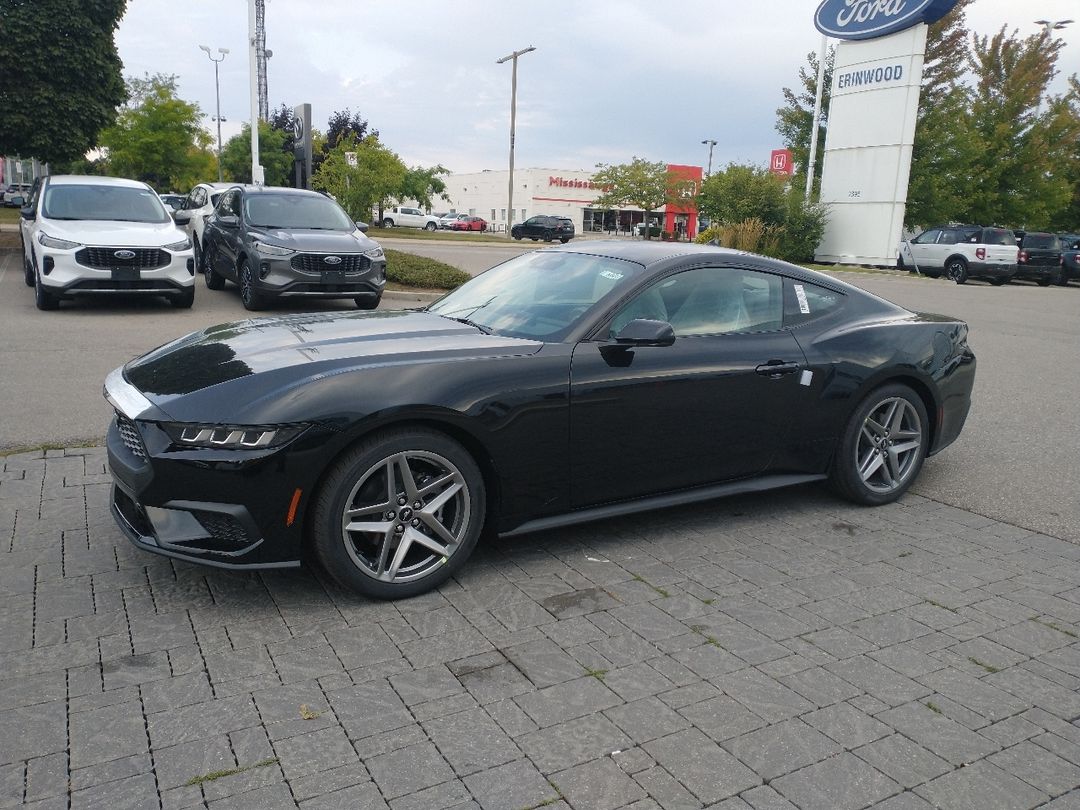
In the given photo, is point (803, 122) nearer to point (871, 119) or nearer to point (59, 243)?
point (871, 119)

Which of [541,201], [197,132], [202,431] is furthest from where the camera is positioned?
[541,201]

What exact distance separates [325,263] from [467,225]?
194ft

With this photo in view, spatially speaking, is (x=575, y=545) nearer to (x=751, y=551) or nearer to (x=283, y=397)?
(x=751, y=551)

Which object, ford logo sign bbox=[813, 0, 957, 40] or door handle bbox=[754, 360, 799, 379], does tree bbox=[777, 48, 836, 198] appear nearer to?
ford logo sign bbox=[813, 0, 957, 40]

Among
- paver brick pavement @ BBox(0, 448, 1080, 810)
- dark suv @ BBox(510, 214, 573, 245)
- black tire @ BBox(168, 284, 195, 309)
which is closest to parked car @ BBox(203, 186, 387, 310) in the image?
black tire @ BBox(168, 284, 195, 309)

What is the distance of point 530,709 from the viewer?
117 inches

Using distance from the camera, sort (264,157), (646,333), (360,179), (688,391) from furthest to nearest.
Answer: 1. (264,157)
2. (360,179)
3. (688,391)
4. (646,333)

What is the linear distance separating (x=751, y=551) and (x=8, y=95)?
19.9 metres

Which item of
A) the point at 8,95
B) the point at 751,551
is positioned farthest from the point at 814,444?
the point at 8,95

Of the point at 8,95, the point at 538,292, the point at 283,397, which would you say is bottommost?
the point at 283,397

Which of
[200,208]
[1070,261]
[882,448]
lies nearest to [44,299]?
[200,208]

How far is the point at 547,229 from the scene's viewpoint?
53750mm

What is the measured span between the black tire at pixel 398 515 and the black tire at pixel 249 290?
917 centimetres

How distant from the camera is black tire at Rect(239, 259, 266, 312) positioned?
40.0ft
